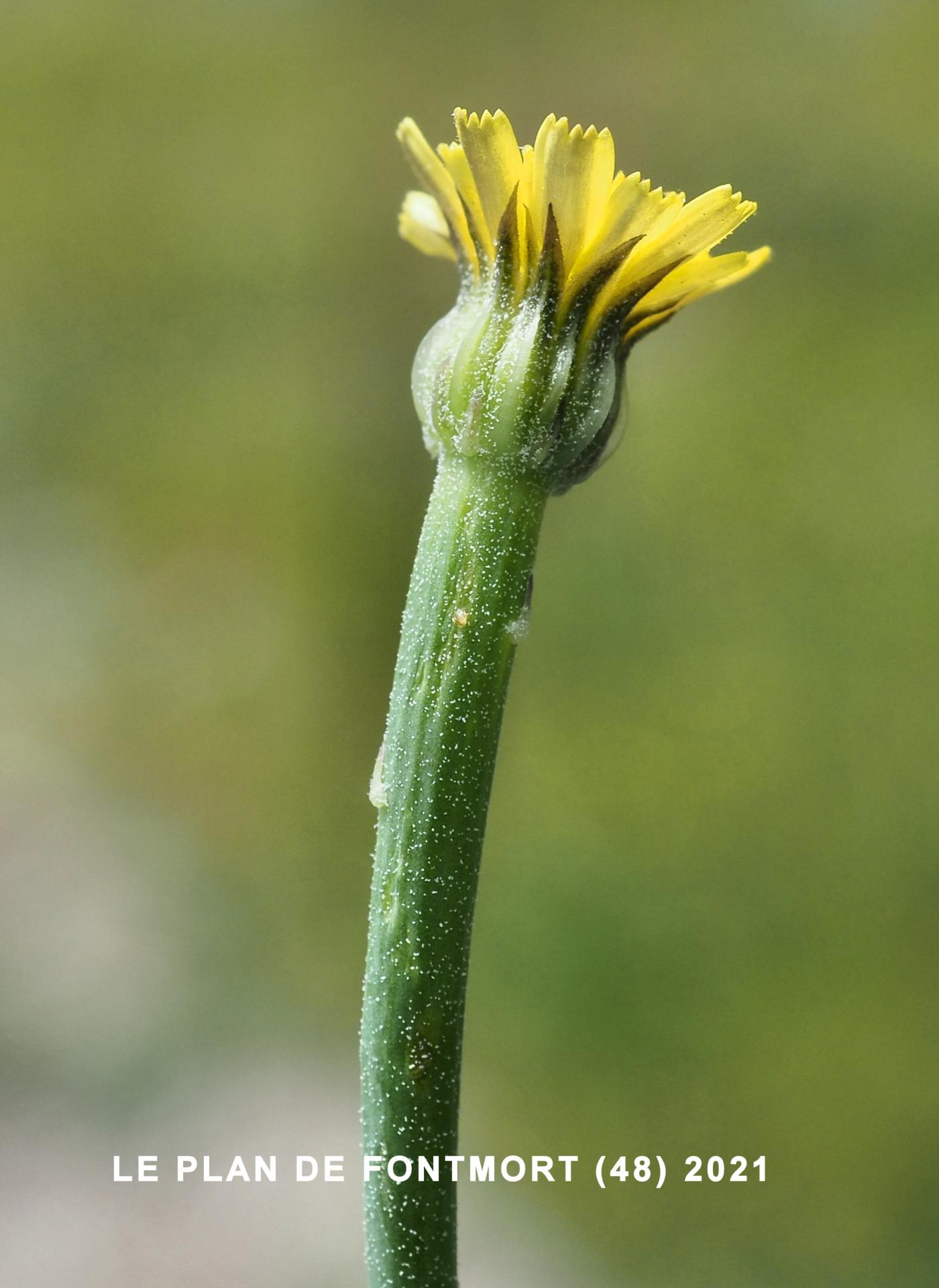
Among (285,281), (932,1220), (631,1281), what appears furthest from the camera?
(285,281)

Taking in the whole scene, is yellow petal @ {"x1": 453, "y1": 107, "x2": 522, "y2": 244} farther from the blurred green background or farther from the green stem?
the blurred green background

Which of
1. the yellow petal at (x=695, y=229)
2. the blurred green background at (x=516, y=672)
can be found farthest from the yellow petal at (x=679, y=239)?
the blurred green background at (x=516, y=672)

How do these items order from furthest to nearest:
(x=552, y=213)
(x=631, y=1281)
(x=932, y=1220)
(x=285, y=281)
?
(x=285, y=281)
(x=631, y=1281)
(x=932, y=1220)
(x=552, y=213)

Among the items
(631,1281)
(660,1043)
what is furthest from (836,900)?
(631,1281)

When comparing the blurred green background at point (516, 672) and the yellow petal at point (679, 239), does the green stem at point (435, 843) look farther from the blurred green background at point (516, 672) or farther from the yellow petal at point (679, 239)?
the blurred green background at point (516, 672)

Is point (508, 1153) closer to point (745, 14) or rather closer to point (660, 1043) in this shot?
point (660, 1043)
